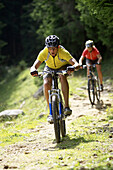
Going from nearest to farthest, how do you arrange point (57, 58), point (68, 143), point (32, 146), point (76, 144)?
point (76, 144) → point (68, 143) → point (32, 146) → point (57, 58)

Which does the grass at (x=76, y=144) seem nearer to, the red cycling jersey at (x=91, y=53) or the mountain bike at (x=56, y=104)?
the mountain bike at (x=56, y=104)

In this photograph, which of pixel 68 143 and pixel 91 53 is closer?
pixel 68 143

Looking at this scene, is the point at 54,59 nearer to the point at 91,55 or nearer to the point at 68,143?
the point at 68,143

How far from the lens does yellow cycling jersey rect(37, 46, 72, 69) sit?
20.4 ft

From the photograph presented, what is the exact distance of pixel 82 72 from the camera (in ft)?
67.3

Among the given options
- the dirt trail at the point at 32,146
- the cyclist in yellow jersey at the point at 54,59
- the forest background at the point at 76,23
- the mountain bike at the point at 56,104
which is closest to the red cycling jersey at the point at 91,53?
the forest background at the point at 76,23

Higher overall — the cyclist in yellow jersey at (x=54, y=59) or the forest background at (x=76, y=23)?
the forest background at (x=76, y=23)

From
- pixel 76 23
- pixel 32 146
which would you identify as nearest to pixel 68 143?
pixel 32 146

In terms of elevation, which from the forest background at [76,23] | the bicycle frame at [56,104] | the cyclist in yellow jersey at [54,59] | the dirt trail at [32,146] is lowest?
the dirt trail at [32,146]

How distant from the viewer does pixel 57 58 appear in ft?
20.6

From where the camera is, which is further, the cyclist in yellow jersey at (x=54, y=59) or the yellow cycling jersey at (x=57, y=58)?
the yellow cycling jersey at (x=57, y=58)

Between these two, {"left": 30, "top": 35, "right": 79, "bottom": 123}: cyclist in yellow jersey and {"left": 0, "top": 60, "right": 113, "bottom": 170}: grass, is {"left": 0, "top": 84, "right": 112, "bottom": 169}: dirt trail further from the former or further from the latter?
{"left": 30, "top": 35, "right": 79, "bottom": 123}: cyclist in yellow jersey

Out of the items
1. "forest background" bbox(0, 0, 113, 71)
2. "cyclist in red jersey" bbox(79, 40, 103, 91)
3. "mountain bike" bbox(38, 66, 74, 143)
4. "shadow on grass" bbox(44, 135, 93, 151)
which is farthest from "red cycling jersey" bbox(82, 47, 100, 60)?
"shadow on grass" bbox(44, 135, 93, 151)

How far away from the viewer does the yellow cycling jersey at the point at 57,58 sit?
621cm
